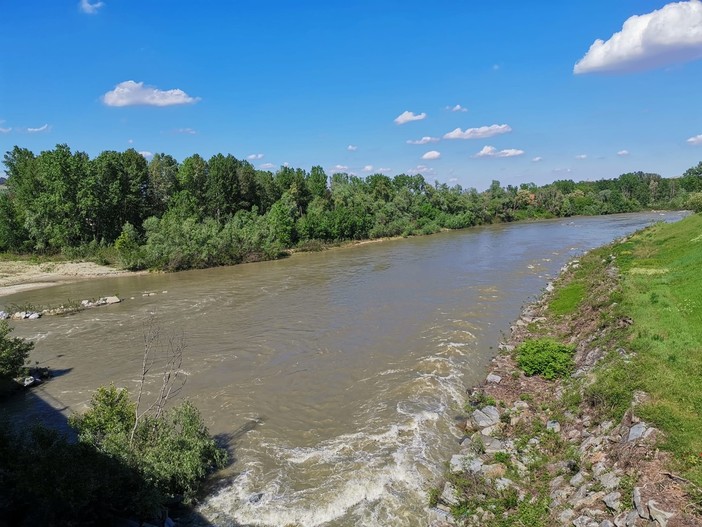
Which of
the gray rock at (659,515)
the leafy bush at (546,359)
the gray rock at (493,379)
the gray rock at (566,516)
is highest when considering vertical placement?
the gray rock at (659,515)

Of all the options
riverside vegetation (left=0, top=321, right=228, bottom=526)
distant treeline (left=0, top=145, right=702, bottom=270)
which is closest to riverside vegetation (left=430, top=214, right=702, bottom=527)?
riverside vegetation (left=0, top=321, right=228, bottom=526)

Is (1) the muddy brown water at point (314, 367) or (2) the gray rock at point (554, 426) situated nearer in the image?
(1) the muddy brown water at point (314, 367)

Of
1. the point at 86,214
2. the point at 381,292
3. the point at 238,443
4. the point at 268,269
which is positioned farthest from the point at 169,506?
the point at 86,214

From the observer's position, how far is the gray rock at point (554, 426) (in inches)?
484

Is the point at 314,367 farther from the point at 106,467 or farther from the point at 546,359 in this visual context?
the point at 106,467

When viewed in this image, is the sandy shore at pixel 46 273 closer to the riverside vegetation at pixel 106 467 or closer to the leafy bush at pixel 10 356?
the leafy bush at pixel 10 356

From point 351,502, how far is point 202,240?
4799 cm

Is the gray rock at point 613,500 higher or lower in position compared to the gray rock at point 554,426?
higher

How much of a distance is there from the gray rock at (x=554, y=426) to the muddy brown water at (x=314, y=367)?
2724mm

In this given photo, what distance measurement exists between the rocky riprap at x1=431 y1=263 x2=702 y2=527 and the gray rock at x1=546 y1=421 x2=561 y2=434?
26mm

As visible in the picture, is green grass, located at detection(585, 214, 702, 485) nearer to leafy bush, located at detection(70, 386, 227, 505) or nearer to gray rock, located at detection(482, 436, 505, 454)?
gray rock, located at detection(482, 436, 505, 454)

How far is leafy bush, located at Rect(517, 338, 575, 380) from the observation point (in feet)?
53.8

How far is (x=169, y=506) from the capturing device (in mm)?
10820

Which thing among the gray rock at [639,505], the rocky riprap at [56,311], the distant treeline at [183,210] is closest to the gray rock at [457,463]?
the gray rock at [639,505]
